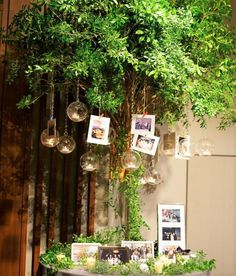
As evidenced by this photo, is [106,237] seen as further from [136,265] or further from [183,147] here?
[183,147]

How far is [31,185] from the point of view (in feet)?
14.4

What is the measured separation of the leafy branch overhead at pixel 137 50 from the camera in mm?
3115

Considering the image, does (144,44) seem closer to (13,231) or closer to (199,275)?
(199,275)

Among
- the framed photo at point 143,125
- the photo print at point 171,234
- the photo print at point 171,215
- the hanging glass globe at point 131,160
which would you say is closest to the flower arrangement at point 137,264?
the photo print at point 171,234

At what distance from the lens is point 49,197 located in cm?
440

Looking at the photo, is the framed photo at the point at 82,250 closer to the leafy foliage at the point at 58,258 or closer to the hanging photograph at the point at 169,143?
the leafy foliage at the point at 58,258

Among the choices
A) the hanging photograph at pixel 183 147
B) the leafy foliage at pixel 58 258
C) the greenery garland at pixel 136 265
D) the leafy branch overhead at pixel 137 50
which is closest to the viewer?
the leafy branch overhead at pixel 137 50

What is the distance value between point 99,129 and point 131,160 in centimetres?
35

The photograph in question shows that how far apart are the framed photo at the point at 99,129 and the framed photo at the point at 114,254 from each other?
84cm

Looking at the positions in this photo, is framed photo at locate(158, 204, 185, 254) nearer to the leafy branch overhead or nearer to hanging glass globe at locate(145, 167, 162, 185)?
hanging glass globe at locate(145, 167, 162, 185)

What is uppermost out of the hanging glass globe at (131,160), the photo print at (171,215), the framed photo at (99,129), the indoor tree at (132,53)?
the indoor tree at (132,53)

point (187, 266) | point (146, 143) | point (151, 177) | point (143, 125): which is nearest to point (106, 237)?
point (151, 177)

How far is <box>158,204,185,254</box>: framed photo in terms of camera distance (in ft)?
12.2

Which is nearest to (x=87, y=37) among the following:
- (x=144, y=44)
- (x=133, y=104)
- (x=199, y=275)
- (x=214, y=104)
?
(x=144, y=44)
